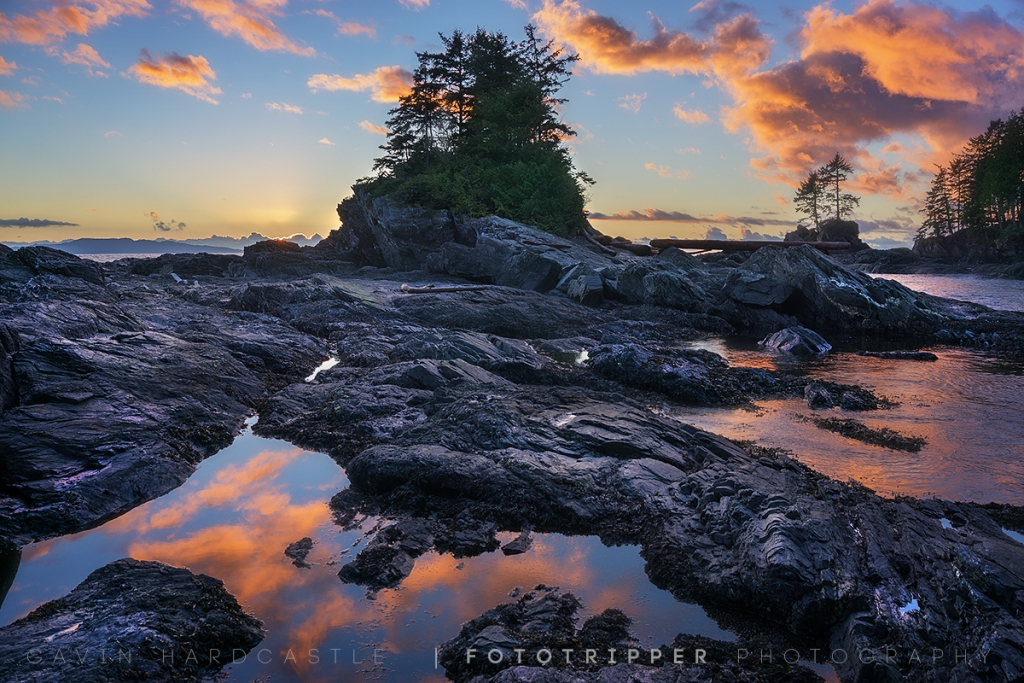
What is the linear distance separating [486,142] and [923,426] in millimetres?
32792

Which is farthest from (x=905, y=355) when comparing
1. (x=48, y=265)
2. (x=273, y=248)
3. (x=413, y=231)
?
(x=273, y=248)

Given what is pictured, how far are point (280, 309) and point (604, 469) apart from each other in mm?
14398

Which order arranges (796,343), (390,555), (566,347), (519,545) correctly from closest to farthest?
(390,555), (519,545), (566,347), (796,343)

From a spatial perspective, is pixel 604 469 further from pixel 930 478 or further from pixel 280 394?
pixel 280 394

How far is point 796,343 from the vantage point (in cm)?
1599

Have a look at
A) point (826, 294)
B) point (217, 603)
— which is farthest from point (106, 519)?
point (826, 294)

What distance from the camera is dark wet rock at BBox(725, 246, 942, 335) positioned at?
62.1 ft

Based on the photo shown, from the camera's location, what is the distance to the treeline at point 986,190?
59.1m

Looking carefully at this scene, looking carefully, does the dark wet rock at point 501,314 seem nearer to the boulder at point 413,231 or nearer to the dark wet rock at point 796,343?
the dark wet rock at point 796,343

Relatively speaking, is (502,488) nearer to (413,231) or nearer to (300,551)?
(300,551)

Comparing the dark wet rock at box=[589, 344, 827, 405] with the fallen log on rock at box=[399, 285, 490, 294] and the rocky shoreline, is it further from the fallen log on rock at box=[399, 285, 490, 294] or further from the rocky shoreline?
the fallen log on rock at box=[399, 285, 490, 294]

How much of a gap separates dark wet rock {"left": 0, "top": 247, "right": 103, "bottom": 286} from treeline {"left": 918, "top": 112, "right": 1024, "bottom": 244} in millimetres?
73717

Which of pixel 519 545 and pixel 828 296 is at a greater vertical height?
pixel 828 296

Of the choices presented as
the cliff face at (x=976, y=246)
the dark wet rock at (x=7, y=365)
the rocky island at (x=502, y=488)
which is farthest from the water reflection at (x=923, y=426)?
the cliff face at (x=976, y=246)
